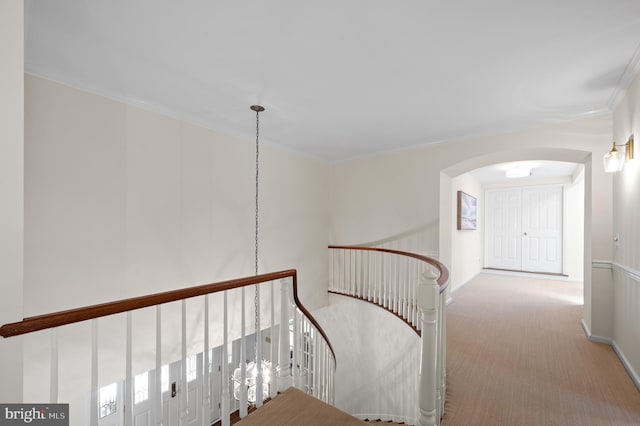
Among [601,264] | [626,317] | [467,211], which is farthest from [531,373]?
[467,211]

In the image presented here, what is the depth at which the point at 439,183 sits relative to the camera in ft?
14.4

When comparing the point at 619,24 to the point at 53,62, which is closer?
the point at 619,24

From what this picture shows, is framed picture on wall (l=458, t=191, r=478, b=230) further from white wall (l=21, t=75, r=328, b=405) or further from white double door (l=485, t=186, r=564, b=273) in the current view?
white wall (l=21, t=75, r=328, b=405)

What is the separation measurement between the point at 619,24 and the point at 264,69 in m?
2.55

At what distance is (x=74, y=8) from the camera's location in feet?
5.74

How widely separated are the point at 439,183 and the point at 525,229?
14.7 ft

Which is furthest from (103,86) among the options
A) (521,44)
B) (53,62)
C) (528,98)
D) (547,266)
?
(547,266)

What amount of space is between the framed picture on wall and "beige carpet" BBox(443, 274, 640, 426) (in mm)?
1988

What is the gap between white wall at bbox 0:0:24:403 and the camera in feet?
3.66

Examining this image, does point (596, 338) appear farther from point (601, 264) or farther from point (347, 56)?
point (347, 56)

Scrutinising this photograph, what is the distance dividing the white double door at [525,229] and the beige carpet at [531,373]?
122 inches

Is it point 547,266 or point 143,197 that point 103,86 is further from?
point 547,266

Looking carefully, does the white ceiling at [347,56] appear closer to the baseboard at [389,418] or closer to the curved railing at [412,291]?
the curved railing at [412,291]

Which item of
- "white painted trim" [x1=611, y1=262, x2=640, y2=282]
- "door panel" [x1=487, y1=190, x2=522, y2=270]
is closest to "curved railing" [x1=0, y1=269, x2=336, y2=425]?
"white painted trim" [x1=611, y1=262, x2=640, y2=282]
